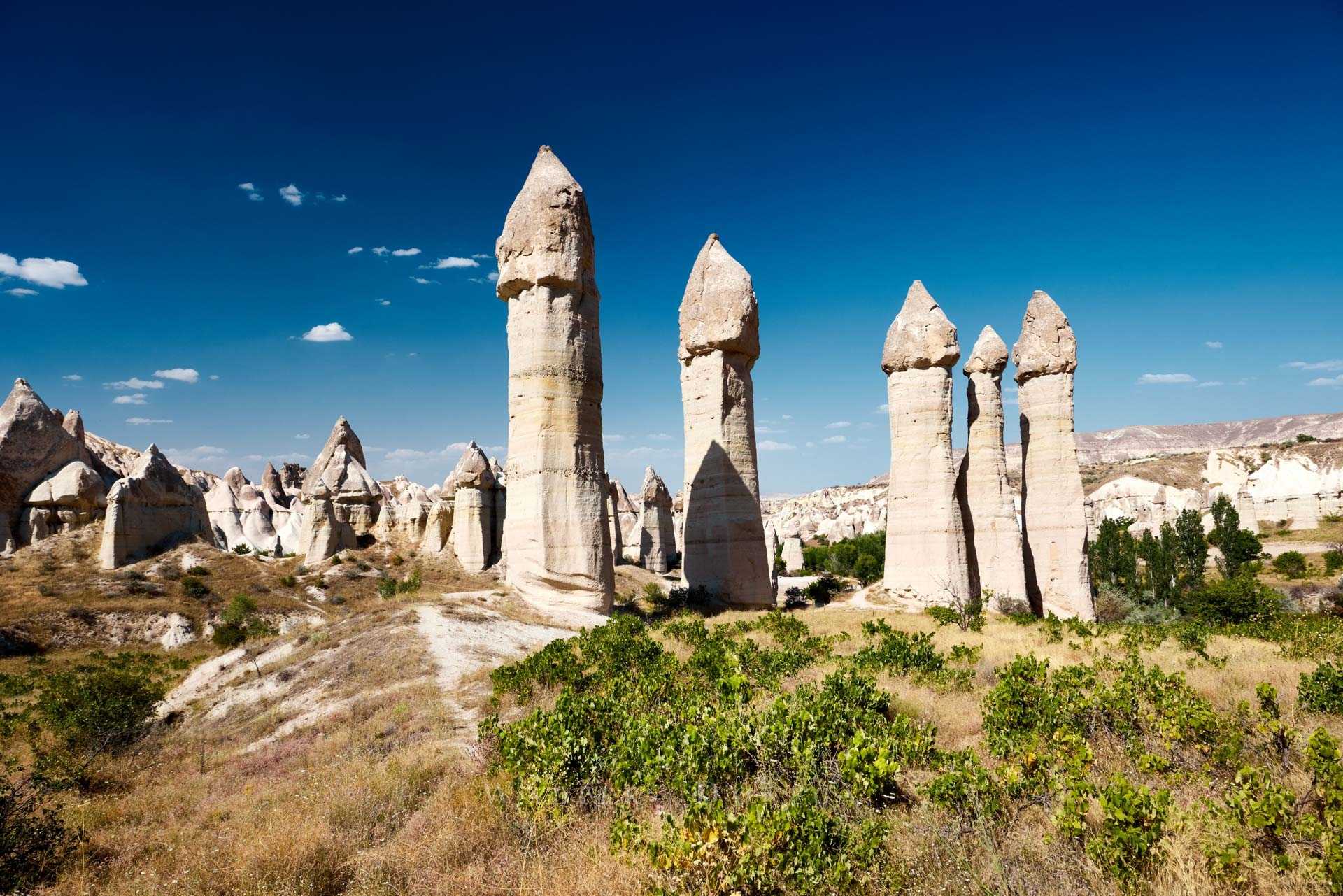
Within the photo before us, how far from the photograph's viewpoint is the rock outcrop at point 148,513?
2555 centimetres

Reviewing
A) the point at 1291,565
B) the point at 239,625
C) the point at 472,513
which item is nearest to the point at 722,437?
the point at 472,513

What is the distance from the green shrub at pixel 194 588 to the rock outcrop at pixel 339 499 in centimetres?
539

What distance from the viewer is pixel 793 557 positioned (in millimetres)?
40219

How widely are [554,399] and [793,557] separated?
27480 mm

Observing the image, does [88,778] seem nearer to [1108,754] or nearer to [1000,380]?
[1108,754]

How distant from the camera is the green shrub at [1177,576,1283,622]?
19.7 meters

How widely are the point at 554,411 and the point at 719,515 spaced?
18.5ft

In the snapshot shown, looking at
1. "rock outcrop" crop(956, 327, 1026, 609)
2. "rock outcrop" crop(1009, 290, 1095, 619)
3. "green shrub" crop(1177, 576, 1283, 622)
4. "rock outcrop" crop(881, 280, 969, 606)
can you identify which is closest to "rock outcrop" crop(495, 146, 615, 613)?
"rock outcrop" crop(881, 280, 969, 606)

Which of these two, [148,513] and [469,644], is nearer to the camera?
[469,644]

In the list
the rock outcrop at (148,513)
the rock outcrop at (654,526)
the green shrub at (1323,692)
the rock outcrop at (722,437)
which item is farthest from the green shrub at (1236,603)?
the rock outcrop at (148,513)

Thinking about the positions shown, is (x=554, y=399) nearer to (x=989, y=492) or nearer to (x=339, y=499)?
(x=989, y=492)

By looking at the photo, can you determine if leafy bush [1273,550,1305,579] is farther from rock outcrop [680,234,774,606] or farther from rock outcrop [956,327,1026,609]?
rock outcrop [680,234,774,606]

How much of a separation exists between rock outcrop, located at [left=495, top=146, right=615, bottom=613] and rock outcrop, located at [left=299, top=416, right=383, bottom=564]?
1754 cm

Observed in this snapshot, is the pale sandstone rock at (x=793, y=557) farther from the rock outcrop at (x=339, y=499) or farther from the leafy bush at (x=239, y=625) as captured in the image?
the leafy bush at (x=239, y=625)
